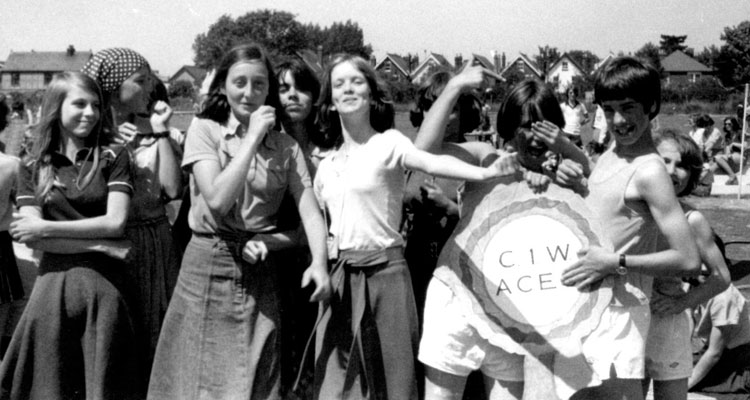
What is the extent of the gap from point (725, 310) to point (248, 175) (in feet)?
9.12

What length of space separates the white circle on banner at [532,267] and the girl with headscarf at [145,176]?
1694mm

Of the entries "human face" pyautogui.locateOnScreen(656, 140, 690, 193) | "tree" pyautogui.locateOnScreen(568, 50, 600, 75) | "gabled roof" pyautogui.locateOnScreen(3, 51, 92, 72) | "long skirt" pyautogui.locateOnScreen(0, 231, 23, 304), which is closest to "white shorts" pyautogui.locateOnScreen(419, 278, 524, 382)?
"human face" pyautogui.locateOnScreen(656, 140, 690, 193)

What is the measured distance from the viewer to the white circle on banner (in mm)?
3332

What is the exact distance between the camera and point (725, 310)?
14.5 feet

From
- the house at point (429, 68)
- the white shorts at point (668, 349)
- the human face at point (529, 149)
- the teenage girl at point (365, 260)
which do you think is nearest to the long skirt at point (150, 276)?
the teenage girl at point (365, 260)

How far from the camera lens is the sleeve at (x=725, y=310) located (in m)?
4.43

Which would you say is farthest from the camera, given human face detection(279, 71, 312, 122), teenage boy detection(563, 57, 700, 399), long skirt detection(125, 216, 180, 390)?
human face detection(279, 71, 312, 122)

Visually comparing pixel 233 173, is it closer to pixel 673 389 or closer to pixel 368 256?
pixel 368 256

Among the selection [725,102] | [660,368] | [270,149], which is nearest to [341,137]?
[270,149]

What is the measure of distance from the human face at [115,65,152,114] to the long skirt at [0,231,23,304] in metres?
0.94

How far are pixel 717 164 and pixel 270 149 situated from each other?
15837mm

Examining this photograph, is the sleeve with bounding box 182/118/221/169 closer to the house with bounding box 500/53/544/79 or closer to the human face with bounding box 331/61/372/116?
the human face with bounding box 331/61/372/116

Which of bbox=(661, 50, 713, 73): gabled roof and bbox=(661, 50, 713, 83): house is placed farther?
bbox=(661, 50, 713, 73): gabled roof

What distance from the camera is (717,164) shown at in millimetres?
17281
